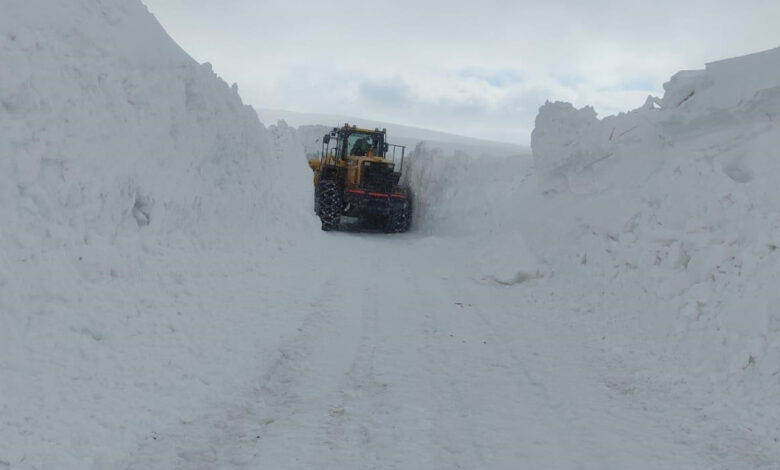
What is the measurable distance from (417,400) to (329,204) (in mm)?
12307

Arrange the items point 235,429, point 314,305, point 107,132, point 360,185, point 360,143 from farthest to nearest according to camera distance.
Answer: point 360,143, point 360,185, point 314,305, point 107,132, point 235,429

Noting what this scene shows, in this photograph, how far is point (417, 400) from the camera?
4.82m

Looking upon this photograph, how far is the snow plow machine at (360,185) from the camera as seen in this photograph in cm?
1689

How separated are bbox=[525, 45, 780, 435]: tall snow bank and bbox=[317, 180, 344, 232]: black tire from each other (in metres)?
6.40

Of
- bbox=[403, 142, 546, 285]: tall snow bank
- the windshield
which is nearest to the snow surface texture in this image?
bbox=[403, 142, 546, 285]: tall snow bank

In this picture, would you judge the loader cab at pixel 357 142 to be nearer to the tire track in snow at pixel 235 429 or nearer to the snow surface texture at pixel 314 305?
the snow surface texture at pixel 314 305

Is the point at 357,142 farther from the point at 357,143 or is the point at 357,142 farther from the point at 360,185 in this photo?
the point at 360,185

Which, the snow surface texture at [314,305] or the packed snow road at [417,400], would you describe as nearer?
the packed snow road at [417,400]

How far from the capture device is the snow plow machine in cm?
1689

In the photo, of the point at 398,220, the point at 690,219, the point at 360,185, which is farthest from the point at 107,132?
the point at 398,220

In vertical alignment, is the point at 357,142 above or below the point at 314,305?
above

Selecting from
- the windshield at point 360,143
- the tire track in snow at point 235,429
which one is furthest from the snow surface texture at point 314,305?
the windshield at point 360,143

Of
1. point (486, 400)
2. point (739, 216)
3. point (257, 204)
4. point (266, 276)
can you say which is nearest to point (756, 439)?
point (486, 400)

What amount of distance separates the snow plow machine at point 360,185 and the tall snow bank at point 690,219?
5869 millimetres
